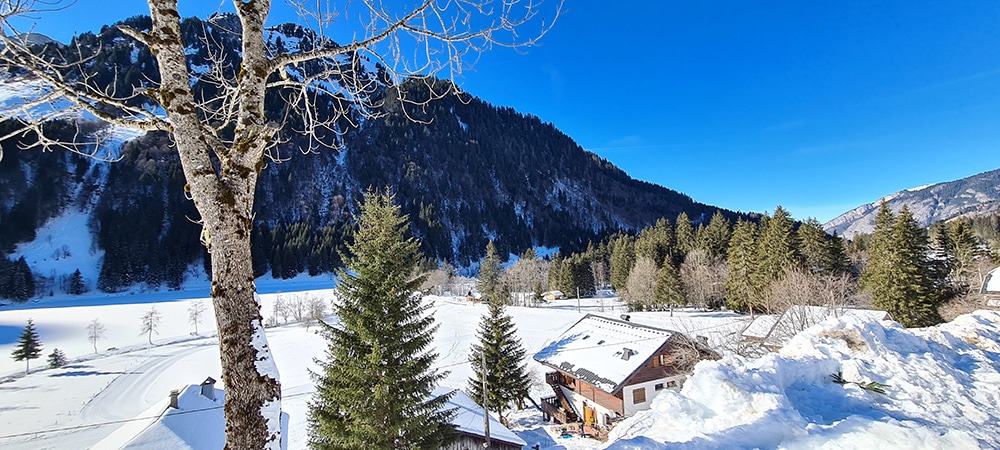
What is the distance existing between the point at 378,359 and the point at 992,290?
46735 millimetres

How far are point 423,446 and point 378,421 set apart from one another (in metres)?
1.51

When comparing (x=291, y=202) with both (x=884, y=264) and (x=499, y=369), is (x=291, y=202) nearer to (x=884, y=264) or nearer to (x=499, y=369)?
(x=499, y=369)

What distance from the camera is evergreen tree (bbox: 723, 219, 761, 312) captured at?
40781 millimetres

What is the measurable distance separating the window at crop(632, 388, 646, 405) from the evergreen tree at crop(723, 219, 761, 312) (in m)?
24.3

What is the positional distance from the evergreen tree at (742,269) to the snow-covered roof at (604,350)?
21.4 meters

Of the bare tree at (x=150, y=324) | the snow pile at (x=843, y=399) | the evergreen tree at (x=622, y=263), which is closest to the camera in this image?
the snow pile at (x=843, y=399)

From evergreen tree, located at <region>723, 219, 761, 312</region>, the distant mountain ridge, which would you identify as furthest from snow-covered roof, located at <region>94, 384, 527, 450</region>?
the distant mountain ridge

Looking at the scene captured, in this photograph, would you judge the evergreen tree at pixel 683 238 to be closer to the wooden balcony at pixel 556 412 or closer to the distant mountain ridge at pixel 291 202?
the wooden balcony at pixel 556 412

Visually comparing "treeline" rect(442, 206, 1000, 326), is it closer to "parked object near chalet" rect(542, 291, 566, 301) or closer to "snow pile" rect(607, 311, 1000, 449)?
"parked object near chalet" rect(542, 291, 566, 301)

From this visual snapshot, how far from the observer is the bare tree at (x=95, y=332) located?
51344mm

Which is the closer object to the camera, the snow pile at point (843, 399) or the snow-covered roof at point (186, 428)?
the snow pile at point (843, 399)

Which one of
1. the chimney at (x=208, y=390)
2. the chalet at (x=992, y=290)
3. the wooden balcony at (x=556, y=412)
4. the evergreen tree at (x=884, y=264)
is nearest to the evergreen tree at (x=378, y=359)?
the chimney at (x=208, y=390)

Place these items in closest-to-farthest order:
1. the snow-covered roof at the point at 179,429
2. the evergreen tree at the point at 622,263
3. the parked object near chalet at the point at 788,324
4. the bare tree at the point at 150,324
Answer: the snow-covered roof at the point at 179,429
the parked object near chalet at the point at 788,324
the bare tree at the point at 150,324
the evergreen tree at the point at 622,263

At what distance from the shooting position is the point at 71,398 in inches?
1341
